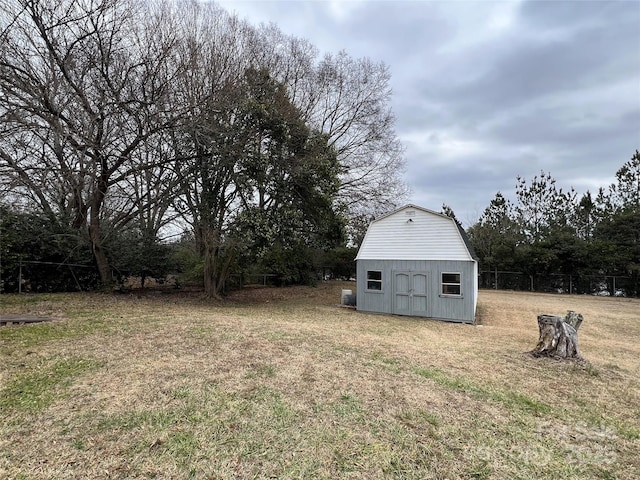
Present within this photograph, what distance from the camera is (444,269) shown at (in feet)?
32.4

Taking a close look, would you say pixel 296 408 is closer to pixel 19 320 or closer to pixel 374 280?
pixel 19 320

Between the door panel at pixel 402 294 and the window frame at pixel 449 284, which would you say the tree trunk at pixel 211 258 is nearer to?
the door panel at pixel 402 294

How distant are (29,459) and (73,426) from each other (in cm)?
39

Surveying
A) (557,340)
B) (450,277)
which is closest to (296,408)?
(557,340)

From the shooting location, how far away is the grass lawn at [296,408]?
90.5 inches

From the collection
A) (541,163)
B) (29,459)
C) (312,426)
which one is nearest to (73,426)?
(29,459)

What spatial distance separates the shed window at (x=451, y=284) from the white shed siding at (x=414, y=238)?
527mm

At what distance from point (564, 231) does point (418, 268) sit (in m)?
16.4

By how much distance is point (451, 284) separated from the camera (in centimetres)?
985

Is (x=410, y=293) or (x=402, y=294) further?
(x=402, y=294)

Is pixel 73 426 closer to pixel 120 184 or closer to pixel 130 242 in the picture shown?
pixel 120 184

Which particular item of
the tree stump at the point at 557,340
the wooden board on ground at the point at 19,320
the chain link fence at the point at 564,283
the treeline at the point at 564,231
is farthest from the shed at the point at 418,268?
the chain link fence at the point at 564,283

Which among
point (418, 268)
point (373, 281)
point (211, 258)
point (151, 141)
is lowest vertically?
point (373, 281)

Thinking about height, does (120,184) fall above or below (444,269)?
above
